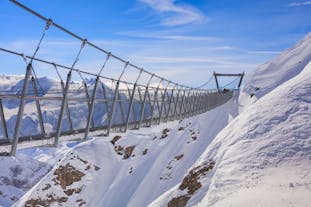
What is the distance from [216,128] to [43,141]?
2000 inches

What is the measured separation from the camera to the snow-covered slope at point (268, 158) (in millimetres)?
9664

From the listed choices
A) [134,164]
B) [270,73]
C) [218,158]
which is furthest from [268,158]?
[134,164]

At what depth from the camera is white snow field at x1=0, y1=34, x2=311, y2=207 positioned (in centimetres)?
1061

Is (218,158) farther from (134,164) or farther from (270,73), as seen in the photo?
(134,164)

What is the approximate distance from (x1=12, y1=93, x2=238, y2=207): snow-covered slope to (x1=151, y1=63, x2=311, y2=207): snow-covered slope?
36517mm

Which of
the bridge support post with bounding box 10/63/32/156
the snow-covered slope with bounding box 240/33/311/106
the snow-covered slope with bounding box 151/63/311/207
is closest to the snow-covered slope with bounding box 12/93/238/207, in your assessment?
the snow-covered slope with bounding box 240/33/311/106

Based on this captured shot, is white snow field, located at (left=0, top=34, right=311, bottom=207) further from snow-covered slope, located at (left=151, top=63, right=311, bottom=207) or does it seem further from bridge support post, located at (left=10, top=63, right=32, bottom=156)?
bridge support post, located at (left=10, top=63, right=32, bottom=156)

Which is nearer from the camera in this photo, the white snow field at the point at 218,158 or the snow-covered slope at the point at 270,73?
the white snow field at the point at 218,158

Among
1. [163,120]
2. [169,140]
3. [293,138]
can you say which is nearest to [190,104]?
[163,120]

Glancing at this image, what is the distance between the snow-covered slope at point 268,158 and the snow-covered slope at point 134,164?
36.5m

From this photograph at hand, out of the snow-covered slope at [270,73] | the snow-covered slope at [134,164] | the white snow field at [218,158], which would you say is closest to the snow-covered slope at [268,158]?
the white snow field at [218,158]

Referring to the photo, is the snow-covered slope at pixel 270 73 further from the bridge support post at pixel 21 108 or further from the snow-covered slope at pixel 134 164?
the bridge support post at pixel 21 108

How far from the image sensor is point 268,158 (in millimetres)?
11367

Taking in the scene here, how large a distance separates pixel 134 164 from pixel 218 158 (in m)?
64.2
